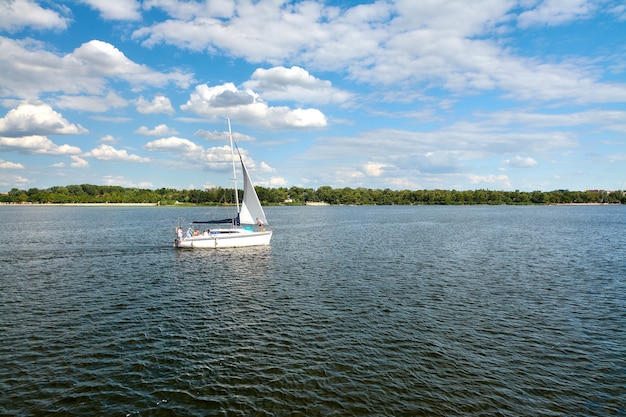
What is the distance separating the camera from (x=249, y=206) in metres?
59.0


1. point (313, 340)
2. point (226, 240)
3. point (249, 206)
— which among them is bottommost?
point (313, 340)

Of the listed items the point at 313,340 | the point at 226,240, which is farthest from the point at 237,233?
the point at 313,340

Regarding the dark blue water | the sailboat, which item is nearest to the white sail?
the sailboat

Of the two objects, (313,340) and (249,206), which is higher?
(249,206)

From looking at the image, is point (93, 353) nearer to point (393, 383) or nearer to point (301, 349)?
point (301, 349)

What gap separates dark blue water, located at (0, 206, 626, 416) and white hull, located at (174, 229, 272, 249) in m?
12.2

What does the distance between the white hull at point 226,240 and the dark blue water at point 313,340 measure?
12.2 metres

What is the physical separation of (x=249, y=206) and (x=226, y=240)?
22.4 ft

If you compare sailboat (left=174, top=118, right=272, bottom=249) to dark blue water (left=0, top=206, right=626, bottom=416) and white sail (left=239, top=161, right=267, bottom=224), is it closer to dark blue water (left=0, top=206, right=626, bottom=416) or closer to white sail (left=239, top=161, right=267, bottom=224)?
white sail (left=239, top=161, right=267, bottom=224)

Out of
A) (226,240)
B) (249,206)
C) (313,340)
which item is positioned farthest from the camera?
(249,206)

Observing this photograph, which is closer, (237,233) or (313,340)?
(313,340)

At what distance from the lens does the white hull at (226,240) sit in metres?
54.4

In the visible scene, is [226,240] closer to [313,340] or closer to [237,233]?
[237,233]

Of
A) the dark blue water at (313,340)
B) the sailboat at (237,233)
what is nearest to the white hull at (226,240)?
the sailboat at (237,233)
